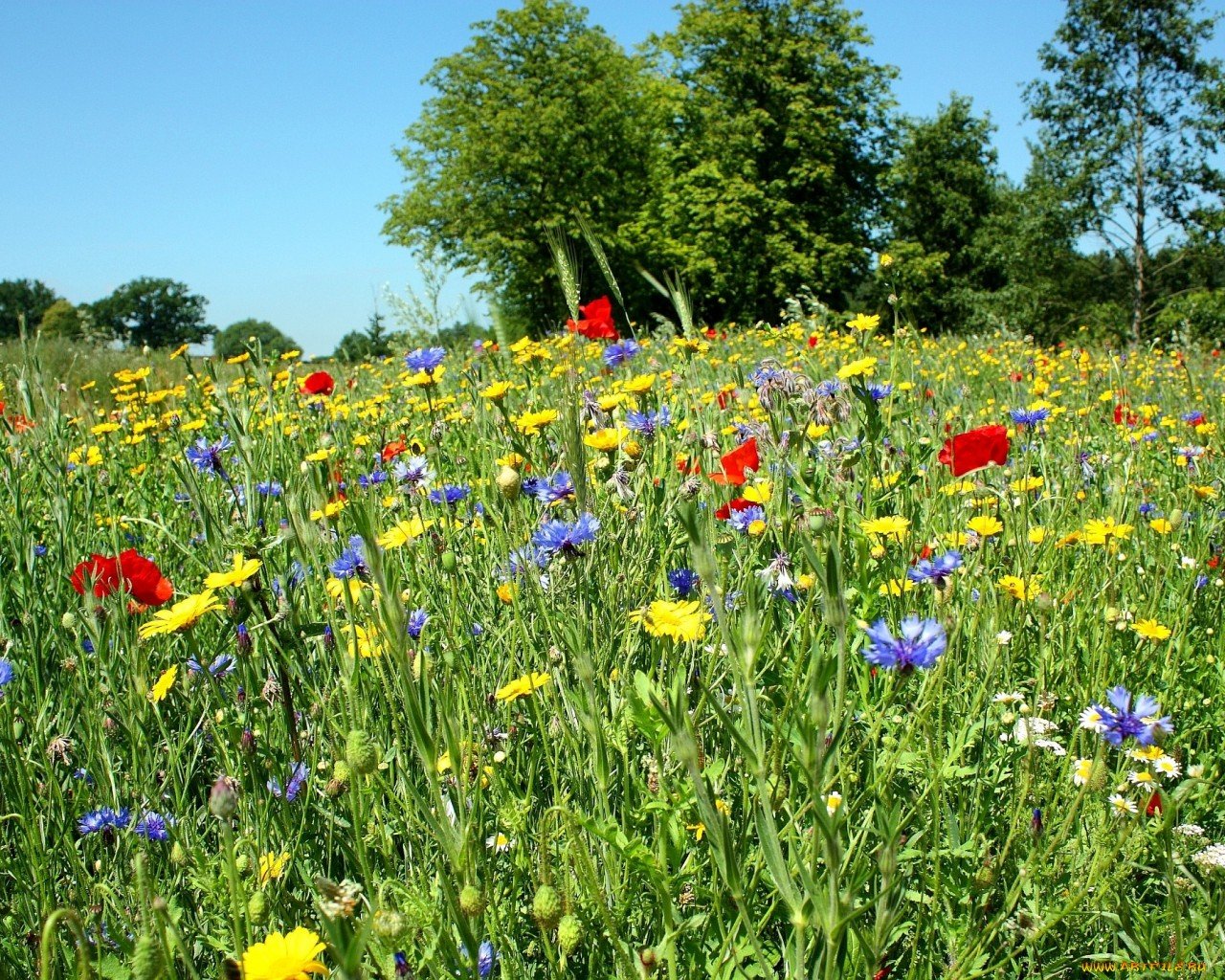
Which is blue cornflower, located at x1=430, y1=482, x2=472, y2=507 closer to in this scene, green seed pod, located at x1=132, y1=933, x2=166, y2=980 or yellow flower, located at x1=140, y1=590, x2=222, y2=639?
yellow flower, located at x1=140, y1=590, x2=222, y2=639

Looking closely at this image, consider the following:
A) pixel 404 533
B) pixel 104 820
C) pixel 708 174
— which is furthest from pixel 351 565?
pixel 708 174

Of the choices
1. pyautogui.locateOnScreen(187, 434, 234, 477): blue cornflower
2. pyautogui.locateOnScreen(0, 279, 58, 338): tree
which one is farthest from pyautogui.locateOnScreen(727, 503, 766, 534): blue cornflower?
pyautogui.locateOnScreen(0, 279, 58, 338): tree

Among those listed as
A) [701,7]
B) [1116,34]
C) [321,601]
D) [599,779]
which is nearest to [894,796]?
[599,779]

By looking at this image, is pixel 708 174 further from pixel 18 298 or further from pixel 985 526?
pixel 18 298

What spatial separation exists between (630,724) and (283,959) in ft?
2.24

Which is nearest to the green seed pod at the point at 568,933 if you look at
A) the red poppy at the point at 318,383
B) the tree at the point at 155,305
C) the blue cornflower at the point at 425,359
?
the blue cornflower at the point at 425,359

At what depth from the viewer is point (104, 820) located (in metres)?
1.37

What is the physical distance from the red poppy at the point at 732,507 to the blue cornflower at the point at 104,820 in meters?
1.09

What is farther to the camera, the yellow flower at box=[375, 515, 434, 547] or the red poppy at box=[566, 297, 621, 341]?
the red poppy at box=[566, 297, 621, 341]

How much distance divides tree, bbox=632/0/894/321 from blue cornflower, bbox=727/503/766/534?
87.9 ft

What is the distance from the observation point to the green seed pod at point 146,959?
0.63 metres

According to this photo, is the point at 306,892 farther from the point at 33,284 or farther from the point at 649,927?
the point at 33,284

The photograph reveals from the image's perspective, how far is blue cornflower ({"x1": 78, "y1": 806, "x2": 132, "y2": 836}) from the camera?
4.38ft

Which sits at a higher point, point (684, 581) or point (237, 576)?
point (237, 576)
